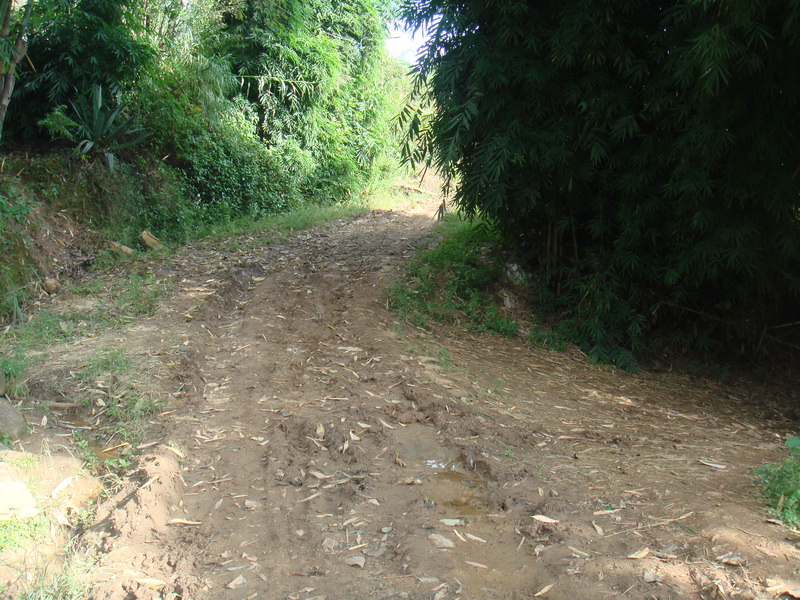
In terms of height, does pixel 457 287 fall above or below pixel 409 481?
above

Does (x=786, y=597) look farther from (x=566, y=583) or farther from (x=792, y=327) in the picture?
(x=792, y=327)

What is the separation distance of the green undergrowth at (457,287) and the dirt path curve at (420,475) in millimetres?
338

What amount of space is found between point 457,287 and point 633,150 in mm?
2297

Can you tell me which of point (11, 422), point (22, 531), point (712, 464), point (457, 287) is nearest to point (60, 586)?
point (22, 531)

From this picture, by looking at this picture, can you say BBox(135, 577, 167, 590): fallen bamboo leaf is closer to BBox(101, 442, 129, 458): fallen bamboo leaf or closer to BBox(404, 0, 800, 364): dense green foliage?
BBox(101, 442, 129, 458): fallen bamboo leaf

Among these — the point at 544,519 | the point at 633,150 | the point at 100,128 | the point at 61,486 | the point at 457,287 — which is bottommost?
the point at 61,486

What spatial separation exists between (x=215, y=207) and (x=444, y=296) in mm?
4999

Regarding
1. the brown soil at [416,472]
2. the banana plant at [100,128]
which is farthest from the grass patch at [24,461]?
the banana plant at [100,128]

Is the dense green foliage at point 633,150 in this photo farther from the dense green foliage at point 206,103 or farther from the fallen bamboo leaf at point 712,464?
the dense green foliage at point 206,103

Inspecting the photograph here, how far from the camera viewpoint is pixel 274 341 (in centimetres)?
561

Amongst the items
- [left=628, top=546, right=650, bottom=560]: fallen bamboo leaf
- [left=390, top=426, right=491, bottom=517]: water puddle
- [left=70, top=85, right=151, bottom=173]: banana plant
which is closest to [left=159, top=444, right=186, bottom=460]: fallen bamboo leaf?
[left=390, top=426, right=491, bottom=517]: water puddle

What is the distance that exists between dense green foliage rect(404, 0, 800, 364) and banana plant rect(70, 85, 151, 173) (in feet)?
13.8

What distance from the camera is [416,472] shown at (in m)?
3.74

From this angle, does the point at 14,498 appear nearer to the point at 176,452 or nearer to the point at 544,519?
the point at 176,452
